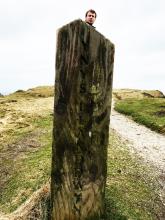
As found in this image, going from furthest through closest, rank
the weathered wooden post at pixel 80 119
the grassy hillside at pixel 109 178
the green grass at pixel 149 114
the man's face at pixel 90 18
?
the green grass at pixel 149 114, the man's face at pixel 90 18, the grassy hillside at pixel 109 178, the weathered wooden post at pixel 80 119

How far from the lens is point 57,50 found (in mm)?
6945

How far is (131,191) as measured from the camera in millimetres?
11281

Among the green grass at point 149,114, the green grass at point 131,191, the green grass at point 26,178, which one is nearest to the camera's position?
the green grass at point 131,191

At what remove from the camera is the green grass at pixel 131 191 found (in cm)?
953

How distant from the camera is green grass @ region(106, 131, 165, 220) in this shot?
953 centimetres

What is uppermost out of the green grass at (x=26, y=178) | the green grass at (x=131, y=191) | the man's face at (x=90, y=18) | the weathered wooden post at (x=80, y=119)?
the man's face at (x=90, y=18)

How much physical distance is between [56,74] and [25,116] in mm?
26921

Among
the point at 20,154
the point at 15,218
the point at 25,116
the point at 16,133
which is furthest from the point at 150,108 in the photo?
the point at 15,218

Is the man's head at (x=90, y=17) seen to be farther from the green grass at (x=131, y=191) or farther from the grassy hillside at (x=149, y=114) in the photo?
the grassy hillside at (x=149, y=114)

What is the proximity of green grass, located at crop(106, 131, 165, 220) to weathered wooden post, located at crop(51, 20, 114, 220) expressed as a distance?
1.65 m

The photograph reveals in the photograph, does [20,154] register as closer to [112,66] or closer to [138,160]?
[138,160]

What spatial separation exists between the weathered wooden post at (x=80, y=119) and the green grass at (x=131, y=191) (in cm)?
165

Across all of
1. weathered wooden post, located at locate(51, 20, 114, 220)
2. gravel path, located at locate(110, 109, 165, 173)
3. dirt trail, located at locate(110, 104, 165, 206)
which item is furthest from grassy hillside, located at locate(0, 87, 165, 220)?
weathered wooden post, located at locate(51, 20, 114, 220)

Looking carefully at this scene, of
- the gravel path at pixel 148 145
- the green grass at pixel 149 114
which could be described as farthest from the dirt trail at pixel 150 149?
the green grass at pixel 149 114
